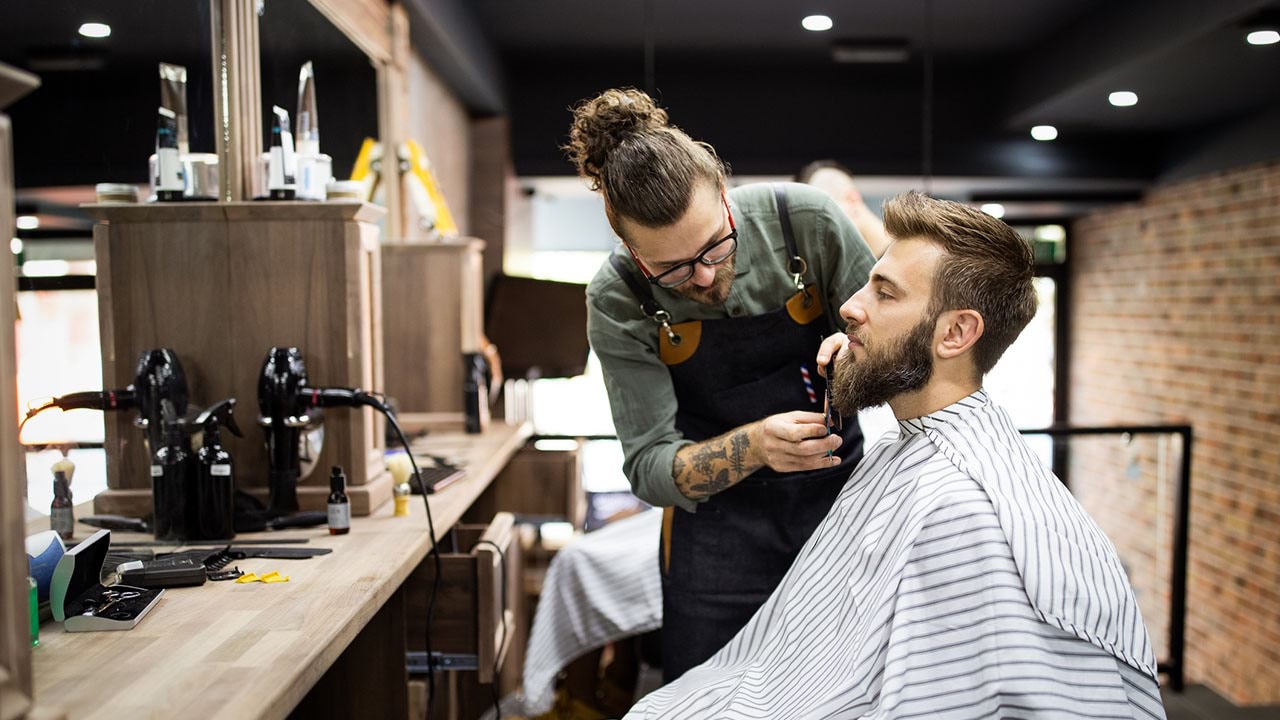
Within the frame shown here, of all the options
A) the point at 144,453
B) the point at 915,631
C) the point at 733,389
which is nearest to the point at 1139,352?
the point at 733,389

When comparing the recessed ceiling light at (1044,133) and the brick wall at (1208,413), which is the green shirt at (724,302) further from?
the recessed ceiling light at (1044,133)

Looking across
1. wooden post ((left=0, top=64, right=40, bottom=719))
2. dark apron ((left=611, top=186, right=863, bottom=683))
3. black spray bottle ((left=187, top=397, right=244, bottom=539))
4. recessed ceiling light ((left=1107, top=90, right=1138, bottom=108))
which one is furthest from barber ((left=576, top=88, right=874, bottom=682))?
recessed ceiling light ((left=1107, top=90, right=1138, bottom=108))

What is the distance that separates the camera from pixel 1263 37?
3.38 meters

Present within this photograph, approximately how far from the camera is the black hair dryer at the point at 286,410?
1773 millimetres

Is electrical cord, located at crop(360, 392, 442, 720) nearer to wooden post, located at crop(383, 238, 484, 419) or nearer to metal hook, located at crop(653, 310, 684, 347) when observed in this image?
metal hook, located at crop(653, 310, 684, 347)

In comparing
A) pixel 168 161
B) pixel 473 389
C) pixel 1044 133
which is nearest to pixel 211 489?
pixel 168 161

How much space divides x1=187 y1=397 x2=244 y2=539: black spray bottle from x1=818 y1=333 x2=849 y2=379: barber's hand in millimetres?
1047

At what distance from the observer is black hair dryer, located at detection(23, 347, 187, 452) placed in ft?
5.54

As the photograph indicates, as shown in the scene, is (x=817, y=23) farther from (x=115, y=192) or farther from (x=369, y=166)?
(x=115, y=192)

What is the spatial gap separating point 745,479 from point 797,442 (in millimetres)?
358

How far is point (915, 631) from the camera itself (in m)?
1.28

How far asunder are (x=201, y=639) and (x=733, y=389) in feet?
3.39

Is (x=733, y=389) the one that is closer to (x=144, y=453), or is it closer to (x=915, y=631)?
(x=915, y=631)

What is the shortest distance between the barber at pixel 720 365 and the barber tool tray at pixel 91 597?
33.5 inches
